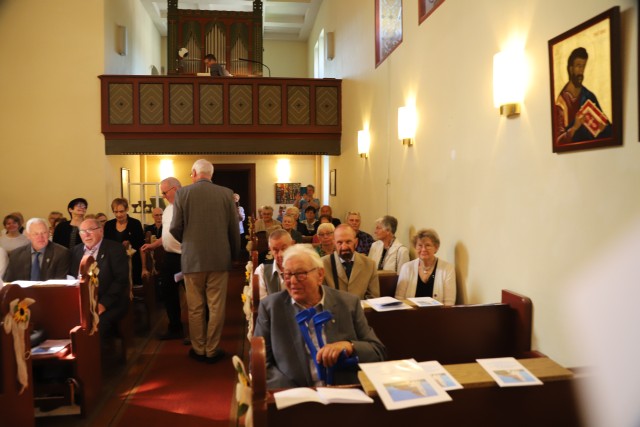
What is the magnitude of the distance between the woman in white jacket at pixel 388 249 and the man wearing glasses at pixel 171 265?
1974 millimetres

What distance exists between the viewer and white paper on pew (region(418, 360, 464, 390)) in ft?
5.88

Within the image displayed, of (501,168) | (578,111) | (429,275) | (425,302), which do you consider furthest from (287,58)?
(578,111)

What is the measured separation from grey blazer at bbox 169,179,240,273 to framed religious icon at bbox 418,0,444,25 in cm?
254

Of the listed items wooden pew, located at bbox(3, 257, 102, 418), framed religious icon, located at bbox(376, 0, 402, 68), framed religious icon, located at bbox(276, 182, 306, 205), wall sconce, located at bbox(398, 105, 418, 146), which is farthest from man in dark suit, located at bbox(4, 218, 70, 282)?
framed religious icon, located at bbox(276, 182, 306, 205)

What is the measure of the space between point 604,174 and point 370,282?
1778 mm

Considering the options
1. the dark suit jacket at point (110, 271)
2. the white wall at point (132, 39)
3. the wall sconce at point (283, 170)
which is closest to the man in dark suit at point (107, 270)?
the dark suit jacket at point (110, 271)

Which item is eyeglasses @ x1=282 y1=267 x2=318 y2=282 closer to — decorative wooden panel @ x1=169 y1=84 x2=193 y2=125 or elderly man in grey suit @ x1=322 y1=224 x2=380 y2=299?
elderly man in grey suit @ x1=322 y1=224 x2=380 y2=299

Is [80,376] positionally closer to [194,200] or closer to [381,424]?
[194,200]

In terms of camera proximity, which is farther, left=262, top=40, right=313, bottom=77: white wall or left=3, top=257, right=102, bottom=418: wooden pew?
left=262, top=40, right=313, bottom=77: white wall

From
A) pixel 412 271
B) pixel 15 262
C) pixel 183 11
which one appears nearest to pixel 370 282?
pixel 412 271

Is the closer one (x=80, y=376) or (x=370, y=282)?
(x=80, y=376)

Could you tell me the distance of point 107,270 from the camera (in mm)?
4199

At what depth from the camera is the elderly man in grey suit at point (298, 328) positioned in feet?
7.44

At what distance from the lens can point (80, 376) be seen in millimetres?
3326
